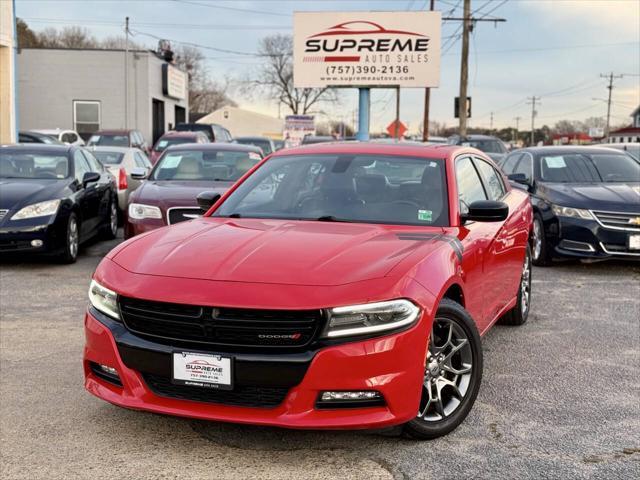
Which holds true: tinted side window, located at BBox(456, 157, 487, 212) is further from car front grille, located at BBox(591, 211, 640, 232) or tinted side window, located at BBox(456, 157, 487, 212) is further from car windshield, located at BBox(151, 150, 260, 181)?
car windshield, located at BBox(151, 150, 260, 181)

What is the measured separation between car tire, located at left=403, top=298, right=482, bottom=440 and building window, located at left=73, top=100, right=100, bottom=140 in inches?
1463

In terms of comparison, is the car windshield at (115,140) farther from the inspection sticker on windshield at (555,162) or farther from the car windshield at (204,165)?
the inspection sticker on windshield at (555,162)

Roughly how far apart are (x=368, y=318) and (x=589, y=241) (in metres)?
6.38

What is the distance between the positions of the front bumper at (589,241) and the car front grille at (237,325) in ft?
21.4

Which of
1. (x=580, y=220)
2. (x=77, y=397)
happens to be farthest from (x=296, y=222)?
(x=580, y=220)

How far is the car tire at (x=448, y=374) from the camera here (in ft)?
12.3

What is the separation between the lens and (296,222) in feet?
14.9

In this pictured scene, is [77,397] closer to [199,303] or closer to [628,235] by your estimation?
[199,303]

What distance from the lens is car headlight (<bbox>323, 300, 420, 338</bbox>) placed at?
333 cm

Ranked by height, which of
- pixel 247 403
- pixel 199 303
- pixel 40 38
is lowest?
pixel 247 403

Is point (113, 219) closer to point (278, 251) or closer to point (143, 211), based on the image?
point (143, 211)

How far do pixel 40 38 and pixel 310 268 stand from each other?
86243mm

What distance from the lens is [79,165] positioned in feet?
33.9

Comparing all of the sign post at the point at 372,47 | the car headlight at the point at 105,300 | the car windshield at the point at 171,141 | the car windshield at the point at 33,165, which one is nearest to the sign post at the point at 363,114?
the sign post at the point at 372,47
